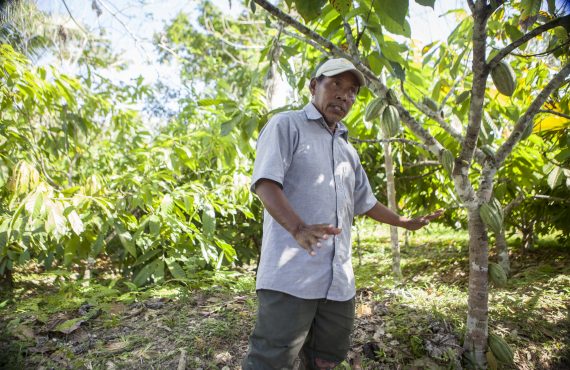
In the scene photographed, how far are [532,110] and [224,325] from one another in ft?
6.28

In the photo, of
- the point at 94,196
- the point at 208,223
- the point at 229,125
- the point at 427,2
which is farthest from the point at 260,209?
the point at 427,2

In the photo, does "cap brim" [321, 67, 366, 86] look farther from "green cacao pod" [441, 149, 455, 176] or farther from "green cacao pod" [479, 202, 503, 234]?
"green cacao pod" [479, 202, 503, 234]

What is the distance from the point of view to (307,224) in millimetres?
1293

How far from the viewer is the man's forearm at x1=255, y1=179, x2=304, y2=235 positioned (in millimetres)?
1233

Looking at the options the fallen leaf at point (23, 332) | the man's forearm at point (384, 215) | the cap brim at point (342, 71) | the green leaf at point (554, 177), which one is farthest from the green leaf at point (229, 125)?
the green leaf at point (554, 177)

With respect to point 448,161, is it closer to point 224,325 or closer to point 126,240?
point 224,325

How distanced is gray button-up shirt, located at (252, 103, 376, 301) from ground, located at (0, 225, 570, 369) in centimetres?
80

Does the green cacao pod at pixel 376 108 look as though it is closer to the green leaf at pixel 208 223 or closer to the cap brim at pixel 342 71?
the cap brim at pixel 342 71

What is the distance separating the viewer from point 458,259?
429cm

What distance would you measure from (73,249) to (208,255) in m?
0.93

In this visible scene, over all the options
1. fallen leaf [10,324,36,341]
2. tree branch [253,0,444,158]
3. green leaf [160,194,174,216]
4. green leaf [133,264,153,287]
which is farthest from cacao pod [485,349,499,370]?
fallen leaf [10,324,36,341]

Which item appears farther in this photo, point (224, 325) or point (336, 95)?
point (224, 325)

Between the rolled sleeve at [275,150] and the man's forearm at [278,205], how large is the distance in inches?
1.0

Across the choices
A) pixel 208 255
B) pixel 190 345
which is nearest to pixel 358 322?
pixel 190 345
